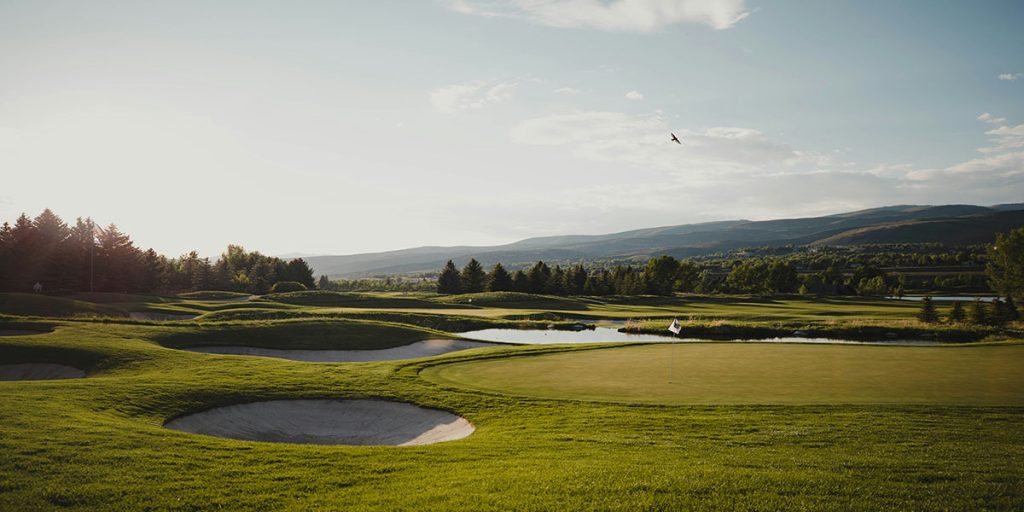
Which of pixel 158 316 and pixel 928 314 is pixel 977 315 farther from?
pixel 158 316

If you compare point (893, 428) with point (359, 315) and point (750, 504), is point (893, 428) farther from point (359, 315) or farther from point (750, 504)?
point (359, 315)

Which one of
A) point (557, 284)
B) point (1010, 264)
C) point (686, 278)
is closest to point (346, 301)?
point (557, 284)

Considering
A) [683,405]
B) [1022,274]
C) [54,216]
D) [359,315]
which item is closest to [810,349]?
[683,405]

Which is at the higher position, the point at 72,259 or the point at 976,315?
the point at 72,259

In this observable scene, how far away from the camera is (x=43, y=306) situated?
141ft

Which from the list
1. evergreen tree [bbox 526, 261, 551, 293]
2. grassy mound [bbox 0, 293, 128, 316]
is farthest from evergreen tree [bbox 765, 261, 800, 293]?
grassy mound [bbox 0, 293, 128, 316]

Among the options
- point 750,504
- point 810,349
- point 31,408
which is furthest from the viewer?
point 810,349

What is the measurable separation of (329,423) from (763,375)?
1631 centimetres

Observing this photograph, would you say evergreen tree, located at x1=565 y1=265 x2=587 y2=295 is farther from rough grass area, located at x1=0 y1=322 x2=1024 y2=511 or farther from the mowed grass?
rough grass area, located at x1=0 y1=322 x2=1024 y2=511

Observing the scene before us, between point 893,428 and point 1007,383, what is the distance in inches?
362

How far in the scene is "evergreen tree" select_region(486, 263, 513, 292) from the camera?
334 feet

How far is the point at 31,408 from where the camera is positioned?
13.2 m

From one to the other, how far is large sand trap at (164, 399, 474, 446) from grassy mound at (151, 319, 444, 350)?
17414mm

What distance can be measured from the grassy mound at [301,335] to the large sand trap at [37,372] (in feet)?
29.3
